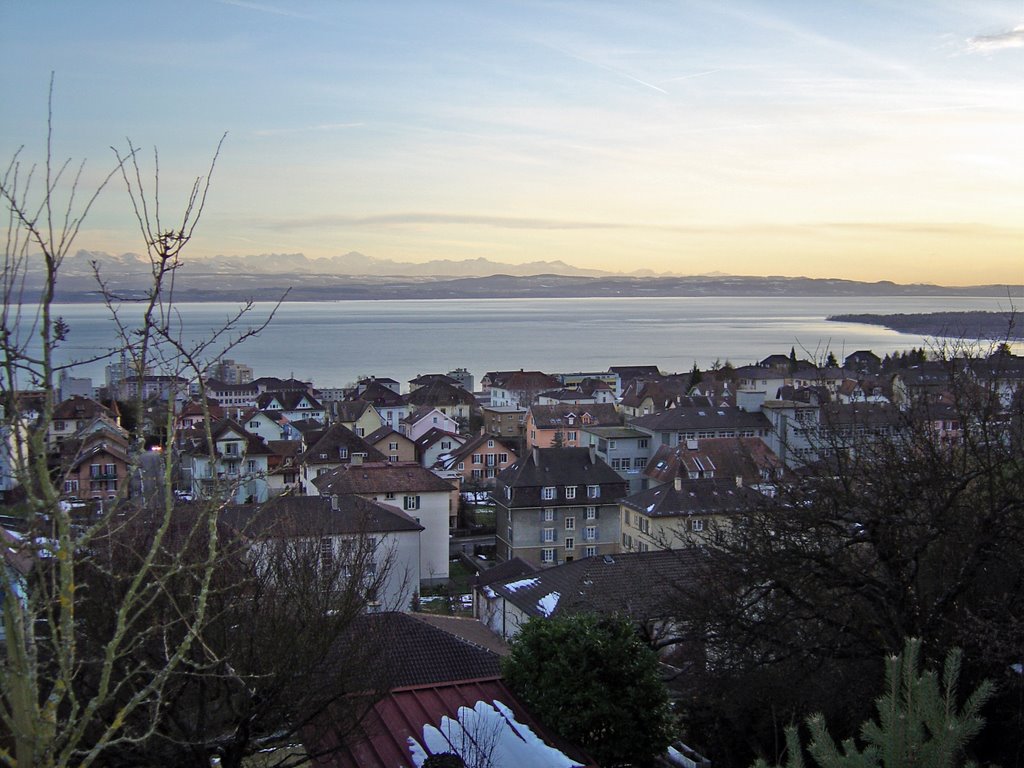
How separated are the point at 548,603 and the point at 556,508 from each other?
1144 centimetres

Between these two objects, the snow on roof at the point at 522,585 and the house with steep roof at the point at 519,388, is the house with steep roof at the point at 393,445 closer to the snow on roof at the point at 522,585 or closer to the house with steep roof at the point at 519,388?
the snow on roof at the point at 522,585

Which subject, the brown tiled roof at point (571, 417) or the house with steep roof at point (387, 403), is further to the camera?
the house with steep roof at point (387, 403)

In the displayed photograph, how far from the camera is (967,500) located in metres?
7.24

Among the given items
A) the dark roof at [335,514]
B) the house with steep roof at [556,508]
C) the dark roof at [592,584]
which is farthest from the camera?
the house with steep roof at [556,508]

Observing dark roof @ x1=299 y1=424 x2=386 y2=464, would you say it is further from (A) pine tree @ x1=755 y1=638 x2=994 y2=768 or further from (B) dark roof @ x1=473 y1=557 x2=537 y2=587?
(A) pine tree @ x1=755 y1=638 x2=994 y2=768

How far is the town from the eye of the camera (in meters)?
5.14

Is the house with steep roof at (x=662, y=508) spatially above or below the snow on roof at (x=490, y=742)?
below

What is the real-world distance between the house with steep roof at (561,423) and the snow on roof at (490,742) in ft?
98.7

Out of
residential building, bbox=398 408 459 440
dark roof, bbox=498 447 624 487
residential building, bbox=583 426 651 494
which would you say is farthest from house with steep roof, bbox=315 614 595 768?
residential building, bbox=398 408 459 440

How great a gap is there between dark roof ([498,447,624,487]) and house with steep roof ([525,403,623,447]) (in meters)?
11.5

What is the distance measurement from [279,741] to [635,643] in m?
3.14

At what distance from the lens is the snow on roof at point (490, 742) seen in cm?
695

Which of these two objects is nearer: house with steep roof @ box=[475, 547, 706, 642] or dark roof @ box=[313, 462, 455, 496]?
house with steep roof @ box=[475, 547, 706, 642]

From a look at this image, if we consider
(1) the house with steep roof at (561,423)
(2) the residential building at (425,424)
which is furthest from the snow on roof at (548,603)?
(2) the residential building at (425,424)
